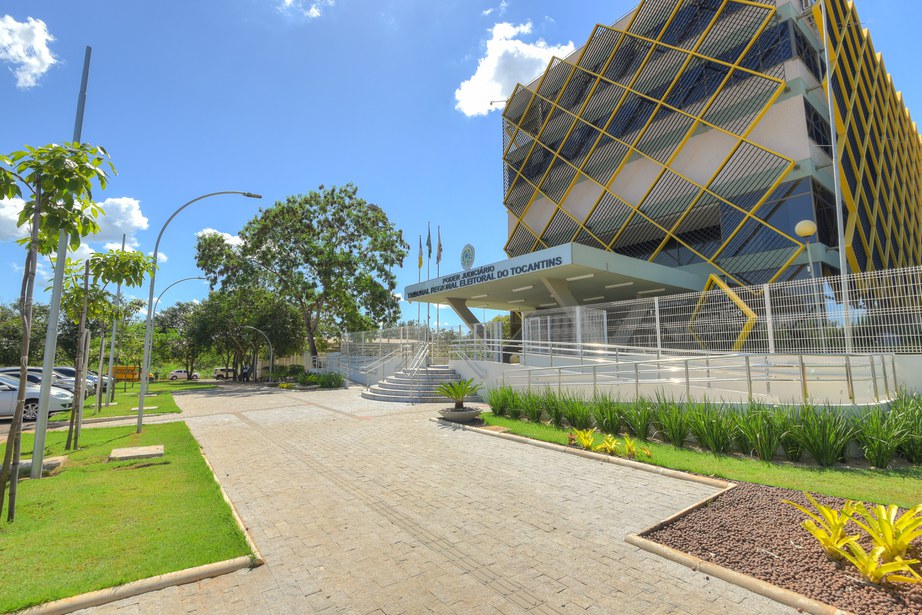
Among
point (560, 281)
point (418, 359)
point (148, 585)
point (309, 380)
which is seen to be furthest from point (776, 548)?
point (309, 380)

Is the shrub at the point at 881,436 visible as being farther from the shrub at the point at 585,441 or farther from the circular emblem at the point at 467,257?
the circular emblem at the point at 467,257

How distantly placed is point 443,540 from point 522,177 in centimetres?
3329

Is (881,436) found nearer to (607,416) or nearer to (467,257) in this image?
(607,416)

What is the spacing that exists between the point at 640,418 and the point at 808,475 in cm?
312

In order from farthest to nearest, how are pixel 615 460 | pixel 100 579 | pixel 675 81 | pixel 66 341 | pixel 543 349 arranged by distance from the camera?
1. pixel 66 341
2. pixel 675 81
3. pixel 543 349
4. pixel 615 460
5. pixel 100 579

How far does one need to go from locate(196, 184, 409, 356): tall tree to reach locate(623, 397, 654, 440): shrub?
2797cm

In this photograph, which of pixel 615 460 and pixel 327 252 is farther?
pixel 327 252

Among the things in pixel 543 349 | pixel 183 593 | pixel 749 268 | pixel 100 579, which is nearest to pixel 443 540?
pixel 183 593

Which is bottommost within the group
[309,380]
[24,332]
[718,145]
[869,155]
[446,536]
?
[446,536]

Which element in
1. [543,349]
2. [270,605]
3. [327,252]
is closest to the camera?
[270,605]

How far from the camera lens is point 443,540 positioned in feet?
15.4

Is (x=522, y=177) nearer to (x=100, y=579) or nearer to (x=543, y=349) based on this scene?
(x=543, y=349)

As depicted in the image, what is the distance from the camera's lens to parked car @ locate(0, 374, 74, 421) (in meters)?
14.4

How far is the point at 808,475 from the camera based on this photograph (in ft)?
21.5
